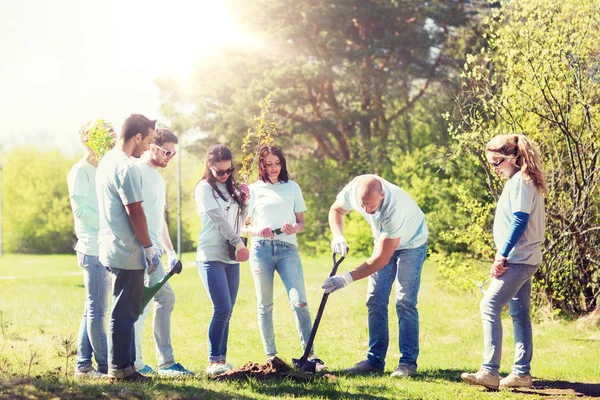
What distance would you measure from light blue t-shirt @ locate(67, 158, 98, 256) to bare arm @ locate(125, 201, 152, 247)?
86 cm

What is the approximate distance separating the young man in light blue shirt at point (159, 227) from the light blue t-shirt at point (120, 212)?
1.51 ft

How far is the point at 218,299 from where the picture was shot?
5621mm

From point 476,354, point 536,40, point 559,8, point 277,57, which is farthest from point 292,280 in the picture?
point 277,57

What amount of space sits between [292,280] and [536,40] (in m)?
4.72

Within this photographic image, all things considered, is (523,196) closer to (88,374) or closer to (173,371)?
(173,371)

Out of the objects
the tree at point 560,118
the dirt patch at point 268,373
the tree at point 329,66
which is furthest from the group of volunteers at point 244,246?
the tree at point 329,66

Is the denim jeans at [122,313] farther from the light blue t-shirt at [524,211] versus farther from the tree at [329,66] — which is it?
the tree at [329,66]

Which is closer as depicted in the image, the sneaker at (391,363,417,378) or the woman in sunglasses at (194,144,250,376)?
the woman in sunglasses at (194,144,250,376)

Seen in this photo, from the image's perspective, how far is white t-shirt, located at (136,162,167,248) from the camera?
5.24m

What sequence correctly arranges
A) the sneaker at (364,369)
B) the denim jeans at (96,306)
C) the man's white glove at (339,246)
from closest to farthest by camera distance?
1. the denim jeans at (96,306)
2. the man's white glove at (339,246)
3. the sneaker at (364,369)

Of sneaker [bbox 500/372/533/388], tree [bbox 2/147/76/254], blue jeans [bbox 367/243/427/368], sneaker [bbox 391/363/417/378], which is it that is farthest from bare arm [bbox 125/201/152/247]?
tree [bbox 2/147/76/254]

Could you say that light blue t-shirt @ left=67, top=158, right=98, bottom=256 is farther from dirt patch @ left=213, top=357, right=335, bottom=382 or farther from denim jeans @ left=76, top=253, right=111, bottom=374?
dirt patch @ left=213, top=357, right=335, bottom=382

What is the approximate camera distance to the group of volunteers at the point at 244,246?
4785 mm

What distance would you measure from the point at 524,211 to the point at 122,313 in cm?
291
